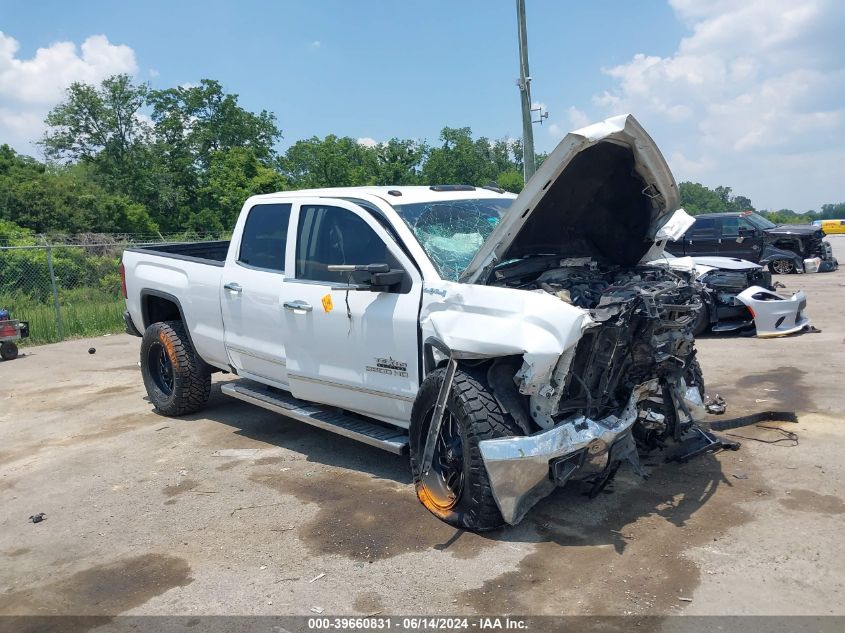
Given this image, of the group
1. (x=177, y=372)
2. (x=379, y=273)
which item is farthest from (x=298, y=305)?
(x=177, y=372)

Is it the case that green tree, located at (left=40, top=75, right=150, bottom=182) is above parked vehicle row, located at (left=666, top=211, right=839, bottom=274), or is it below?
above

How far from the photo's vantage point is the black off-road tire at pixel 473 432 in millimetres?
3996

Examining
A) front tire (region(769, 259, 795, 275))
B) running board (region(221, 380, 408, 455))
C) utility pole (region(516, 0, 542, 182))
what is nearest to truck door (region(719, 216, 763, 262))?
front tire (region(769, 259, 795, 275))

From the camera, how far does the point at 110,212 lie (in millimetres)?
40000

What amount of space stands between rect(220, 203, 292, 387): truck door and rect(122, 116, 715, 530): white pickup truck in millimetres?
17

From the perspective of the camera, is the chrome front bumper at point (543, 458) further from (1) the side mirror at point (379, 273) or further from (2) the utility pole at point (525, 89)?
(2) the utility pole at point (525, 89)

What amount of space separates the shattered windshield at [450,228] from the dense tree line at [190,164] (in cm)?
3285

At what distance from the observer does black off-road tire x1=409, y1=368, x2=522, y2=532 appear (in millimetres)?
3996

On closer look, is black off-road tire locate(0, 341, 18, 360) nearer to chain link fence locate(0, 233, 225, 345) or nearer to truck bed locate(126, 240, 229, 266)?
chain link fence locate(0, 233, 225, 345)

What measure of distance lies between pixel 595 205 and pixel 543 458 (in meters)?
1.98

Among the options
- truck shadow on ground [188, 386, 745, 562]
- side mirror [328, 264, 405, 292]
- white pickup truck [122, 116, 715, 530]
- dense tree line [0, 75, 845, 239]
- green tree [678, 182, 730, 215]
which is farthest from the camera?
green tree [678, 182, 730, 215]

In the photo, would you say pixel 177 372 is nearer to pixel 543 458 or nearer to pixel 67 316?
pixel 543 458

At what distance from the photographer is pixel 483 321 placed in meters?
4.11

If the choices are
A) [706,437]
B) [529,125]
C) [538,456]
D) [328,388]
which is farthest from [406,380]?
[529,125]
